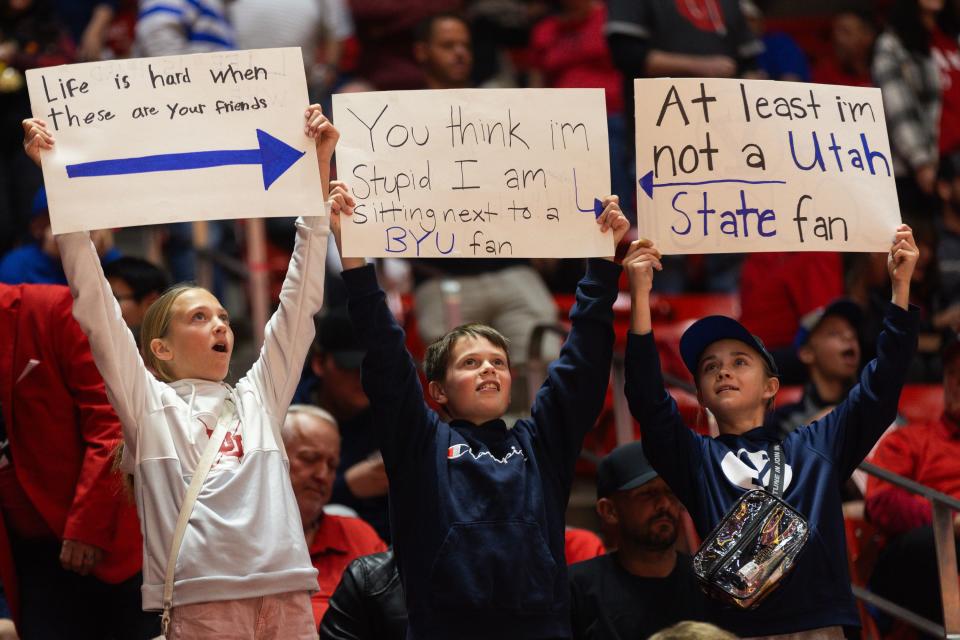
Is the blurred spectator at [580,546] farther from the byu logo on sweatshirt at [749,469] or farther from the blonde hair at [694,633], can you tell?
the blonde hair at [694,633]

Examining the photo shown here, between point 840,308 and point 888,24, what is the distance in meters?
2.80

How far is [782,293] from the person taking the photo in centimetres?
790

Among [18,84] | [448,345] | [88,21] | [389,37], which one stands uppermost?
[88,21]

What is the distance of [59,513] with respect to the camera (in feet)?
14.9

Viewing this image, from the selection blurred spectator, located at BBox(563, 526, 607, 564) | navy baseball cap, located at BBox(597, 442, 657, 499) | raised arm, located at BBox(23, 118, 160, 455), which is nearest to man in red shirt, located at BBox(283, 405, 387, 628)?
blurred spectator, located at BBox(563, 526, 607, 564)

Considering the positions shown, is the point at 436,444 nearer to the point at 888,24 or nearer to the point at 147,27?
the point at 147,27

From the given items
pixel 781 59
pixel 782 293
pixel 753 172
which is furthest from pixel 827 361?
pixel 781 59

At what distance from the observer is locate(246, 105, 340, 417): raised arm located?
166 inches

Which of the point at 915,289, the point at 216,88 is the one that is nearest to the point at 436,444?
the point at 216,88

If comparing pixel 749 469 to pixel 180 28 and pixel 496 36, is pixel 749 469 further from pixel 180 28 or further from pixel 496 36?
pixel 496 36

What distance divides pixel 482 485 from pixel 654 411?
1.88 ft

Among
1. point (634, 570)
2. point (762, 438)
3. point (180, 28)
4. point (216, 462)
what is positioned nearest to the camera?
point (216, 462)

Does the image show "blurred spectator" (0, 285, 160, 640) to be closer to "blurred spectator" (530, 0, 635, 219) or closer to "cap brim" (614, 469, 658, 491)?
"cap brim" (614, 469, 658, 491)

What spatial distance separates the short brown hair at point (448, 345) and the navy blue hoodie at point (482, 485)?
0.17 m
